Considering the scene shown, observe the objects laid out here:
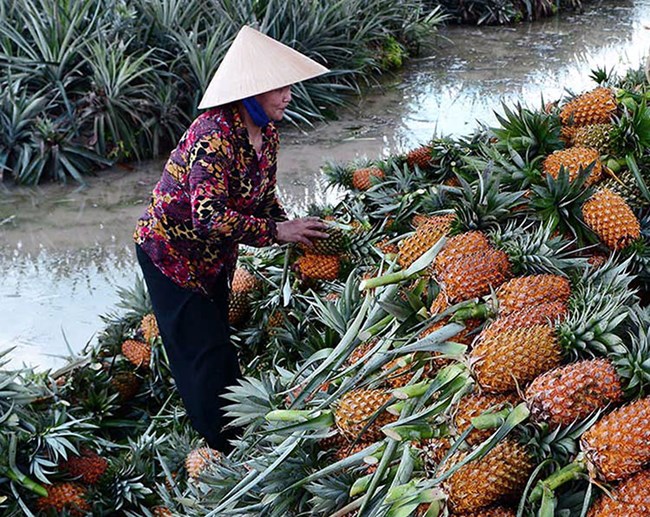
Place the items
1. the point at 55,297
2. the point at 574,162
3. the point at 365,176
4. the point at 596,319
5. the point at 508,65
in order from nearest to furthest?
the point at 596,319 < the point at 574,162 < the point at 365,176 < the point at 55,297 < the point at 508,65

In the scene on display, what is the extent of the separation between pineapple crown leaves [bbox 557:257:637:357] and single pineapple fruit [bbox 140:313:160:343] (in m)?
1.93

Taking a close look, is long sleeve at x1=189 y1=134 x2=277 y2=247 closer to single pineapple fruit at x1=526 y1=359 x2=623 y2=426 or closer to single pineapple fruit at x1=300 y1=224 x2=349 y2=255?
single pineapple fruit at x1=300 y1=224 x2=349 y2=255

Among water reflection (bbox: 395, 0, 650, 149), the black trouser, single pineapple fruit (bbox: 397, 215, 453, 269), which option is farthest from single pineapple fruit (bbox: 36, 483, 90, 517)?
water reflection (bbox: 395, 0, 650, 149)

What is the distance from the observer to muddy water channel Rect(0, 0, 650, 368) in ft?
14.2

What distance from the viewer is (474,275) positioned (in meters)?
1.70

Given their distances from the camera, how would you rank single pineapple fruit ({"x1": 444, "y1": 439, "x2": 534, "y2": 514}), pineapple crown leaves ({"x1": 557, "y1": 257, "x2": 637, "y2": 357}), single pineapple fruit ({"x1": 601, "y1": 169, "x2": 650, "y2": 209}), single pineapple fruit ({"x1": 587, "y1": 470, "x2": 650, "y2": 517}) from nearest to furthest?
1. single pineapple fruit ({"x1": 587, "y1": 470, "x2": 650, "y2": 517})
2. single pineapple fruit ({"x1": 444, "y1": 439, "x2": 534, "y2": 514})
3. pineapple crown leaves ({"x1": 557, "y1": 257, "x2": 637, "y2": 357})
4. single pineapple fruit ({"x1": 601, "y1": 169, "x2": 650, "y2": 209})

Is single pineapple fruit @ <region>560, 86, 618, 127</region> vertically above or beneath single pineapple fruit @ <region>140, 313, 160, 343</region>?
above

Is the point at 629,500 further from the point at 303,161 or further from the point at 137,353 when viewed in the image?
the point at 303,161

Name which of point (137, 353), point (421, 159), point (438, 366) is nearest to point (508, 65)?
point (421, 159)

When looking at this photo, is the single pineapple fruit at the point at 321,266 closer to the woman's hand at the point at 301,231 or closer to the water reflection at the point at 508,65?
the woman's hand at the point at 301,231

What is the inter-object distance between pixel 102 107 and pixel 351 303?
4904 mm

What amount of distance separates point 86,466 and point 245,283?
2.83 ft

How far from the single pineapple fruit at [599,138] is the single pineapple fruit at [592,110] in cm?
5

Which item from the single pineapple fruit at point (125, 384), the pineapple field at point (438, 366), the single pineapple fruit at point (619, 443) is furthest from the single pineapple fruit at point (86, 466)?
the single pineapple fruit at point (619, 443)
